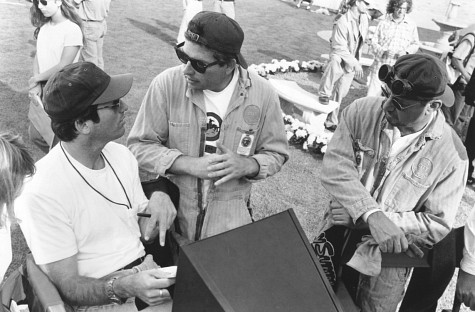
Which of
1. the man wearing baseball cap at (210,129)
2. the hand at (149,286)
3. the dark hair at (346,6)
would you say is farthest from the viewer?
the dark hair at (346,6)

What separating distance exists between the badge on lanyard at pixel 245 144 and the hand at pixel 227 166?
161mm

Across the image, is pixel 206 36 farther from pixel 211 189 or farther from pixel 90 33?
pixel 90 33

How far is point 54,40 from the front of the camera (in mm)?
4477

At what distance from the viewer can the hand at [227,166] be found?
252 cm

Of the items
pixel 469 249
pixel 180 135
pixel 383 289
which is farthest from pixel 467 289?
pixel 180 135

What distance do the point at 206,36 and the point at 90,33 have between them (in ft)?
15.2

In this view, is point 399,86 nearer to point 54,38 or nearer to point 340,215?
point 340,215

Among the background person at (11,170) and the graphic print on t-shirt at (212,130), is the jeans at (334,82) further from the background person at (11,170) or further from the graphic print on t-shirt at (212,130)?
the background person at (11,170)

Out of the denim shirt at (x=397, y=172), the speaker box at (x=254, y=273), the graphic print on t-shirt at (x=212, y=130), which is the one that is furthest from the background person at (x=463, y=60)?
the speaker box at (x=254, y=273)

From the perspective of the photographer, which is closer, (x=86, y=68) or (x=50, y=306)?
(x=50, y=306)

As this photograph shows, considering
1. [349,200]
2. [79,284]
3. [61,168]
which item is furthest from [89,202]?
[349,200]

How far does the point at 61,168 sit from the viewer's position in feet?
7.25

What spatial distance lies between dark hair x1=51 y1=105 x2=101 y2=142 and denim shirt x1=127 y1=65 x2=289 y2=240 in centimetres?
46

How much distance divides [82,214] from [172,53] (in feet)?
25.3
